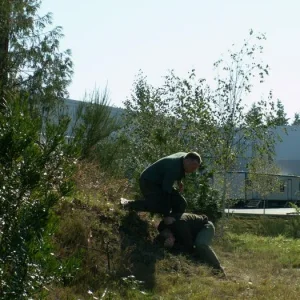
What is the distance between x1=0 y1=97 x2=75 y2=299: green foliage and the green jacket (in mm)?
4863

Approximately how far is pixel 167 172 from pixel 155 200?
0.50 meters

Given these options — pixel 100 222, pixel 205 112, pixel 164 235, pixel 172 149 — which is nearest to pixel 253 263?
pixel 164 235

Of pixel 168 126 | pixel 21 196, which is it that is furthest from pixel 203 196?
pixel 21 196

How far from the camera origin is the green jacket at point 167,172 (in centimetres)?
1033

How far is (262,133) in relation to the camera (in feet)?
50.8

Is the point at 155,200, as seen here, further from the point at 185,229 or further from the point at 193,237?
the point at 193,237

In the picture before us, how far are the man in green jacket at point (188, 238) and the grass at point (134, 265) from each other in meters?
0.22

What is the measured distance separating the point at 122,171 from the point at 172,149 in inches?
66.6

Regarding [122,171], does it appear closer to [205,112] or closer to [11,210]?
[205,112]

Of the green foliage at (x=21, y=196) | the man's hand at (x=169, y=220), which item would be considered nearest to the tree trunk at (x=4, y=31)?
the man's hand at (x=169, y=220)

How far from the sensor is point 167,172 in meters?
10.4

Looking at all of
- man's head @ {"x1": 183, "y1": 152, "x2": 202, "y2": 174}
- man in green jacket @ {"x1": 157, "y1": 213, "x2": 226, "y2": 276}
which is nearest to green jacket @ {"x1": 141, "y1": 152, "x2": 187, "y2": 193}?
man's head @ {"x1": 183, "y1": 152, "x2": 202, "y2": 174}

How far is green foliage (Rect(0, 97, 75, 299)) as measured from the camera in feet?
17.0

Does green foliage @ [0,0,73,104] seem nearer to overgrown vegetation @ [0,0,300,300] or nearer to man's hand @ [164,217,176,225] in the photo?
overgrown vegetation @ [0,0,300,300]
